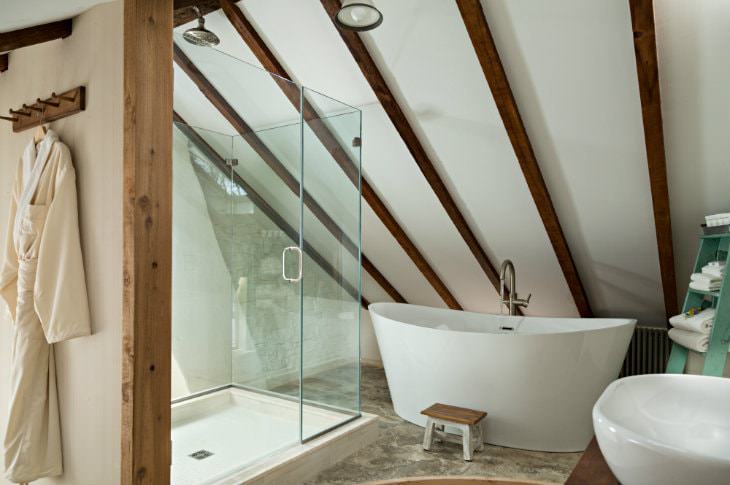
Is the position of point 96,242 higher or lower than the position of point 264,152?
lower

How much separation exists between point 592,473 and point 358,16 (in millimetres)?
2105

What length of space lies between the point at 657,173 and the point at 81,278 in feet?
9.65

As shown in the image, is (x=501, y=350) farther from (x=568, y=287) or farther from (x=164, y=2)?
(x=164, y=2)

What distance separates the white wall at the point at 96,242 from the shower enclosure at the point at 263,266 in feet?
2.70

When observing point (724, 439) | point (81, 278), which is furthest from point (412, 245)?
point (724, 439)

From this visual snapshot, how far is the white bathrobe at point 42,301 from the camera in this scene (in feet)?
6.13

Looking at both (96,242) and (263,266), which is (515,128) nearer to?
(263,266)

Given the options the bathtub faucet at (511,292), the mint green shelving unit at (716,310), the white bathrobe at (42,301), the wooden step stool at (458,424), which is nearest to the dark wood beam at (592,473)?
the white bathrobe at (42,301)

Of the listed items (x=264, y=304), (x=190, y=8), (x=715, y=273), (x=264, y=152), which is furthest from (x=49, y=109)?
(x=715, y=273)

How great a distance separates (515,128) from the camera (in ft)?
9.74

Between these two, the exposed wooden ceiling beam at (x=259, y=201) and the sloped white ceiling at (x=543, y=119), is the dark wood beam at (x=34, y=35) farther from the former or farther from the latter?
the exposed wooden ceiling beam at (x=259, y=201)

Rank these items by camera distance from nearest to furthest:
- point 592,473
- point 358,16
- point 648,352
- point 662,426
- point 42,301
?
point 592,473, point 662,426, point 42,301, point 358,16, point 648,352

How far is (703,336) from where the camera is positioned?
8.77 ft

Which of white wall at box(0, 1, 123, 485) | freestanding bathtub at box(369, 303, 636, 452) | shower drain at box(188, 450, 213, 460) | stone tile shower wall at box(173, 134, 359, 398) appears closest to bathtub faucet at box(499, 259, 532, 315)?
freestanding bathtub at box(369, 303, 636, 452)
